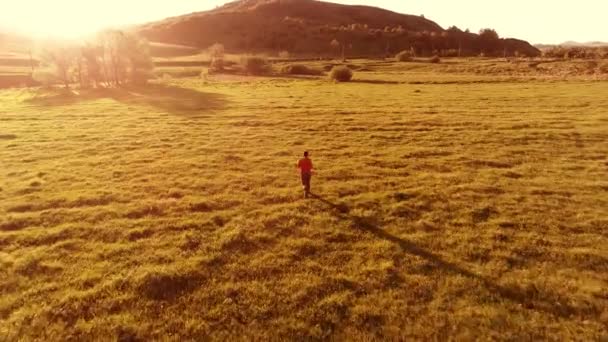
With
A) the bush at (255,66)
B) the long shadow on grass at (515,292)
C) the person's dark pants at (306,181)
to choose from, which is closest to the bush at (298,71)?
the bush at (255,66)

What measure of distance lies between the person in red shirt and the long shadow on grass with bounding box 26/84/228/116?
2698cm

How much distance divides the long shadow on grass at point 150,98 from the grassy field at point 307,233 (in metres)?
14.4

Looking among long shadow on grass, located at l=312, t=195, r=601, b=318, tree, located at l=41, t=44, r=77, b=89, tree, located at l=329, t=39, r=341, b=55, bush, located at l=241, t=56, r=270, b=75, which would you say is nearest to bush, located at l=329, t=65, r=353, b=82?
bush, located at l=241, t=56, r=270, b=75

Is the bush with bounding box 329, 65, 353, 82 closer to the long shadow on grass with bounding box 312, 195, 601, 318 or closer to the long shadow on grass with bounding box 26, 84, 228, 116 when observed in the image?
the long shadow on grass with bounding box 26, 84, 228, 116

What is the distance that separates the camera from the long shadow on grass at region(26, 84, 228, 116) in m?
47.2

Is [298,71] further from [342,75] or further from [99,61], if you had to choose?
[99,61]

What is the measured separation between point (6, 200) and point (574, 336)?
76.8 ft

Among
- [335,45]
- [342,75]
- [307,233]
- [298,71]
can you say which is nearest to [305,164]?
[307,233]

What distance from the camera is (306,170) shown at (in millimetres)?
18516

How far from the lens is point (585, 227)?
15.9 meters

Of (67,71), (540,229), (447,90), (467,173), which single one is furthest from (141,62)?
(540,229)

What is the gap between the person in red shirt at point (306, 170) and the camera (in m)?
18.3

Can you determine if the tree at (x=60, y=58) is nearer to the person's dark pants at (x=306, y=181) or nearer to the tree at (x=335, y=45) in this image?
the person's dark pants at (x=306, y=181)

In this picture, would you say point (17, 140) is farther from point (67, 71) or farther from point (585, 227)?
point (67, 71)
